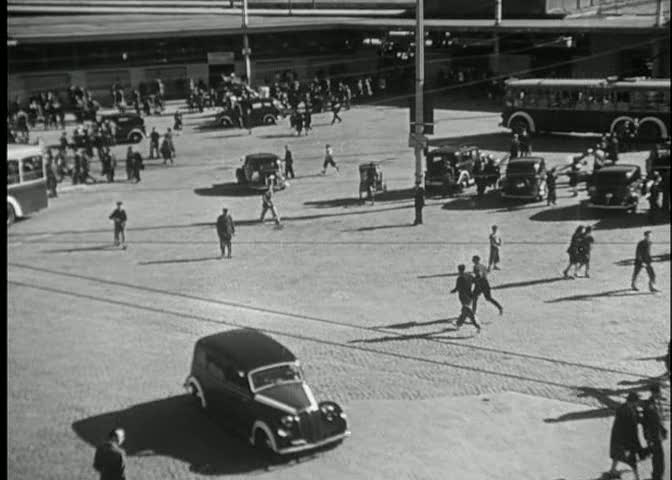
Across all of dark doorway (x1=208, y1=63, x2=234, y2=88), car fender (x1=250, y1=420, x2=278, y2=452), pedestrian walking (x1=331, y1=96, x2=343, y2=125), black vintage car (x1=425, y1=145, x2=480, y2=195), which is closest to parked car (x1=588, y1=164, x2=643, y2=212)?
black vintage car (x1=425, y1=145, x2=480, y2=195)

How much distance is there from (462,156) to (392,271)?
6898 mm

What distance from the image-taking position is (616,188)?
19.8 meters

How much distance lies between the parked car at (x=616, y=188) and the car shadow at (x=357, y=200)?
492 cm

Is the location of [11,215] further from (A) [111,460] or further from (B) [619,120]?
(B) [619,120]

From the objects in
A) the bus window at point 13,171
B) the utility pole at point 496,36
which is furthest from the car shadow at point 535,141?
the bus window at point 13,171

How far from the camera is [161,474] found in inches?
419

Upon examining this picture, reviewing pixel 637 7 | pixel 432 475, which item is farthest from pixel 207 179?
pixel 432 475

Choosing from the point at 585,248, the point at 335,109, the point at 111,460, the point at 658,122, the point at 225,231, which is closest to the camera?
Answer: the point at 111,460

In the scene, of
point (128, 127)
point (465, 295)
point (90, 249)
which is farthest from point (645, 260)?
point (128, 127)

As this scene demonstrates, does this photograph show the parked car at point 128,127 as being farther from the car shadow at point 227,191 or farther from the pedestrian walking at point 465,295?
the pedestrian walking at point 465,295

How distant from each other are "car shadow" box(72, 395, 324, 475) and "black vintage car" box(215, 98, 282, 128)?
2220 cm

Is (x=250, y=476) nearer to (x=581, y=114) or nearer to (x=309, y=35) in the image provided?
(x=581, y=114)

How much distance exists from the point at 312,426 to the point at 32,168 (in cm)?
1577

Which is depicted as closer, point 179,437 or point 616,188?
point 179,437
